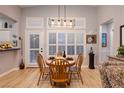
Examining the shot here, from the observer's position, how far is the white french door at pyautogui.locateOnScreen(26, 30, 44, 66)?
9.09 metres

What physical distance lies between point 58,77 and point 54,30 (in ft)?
15.6

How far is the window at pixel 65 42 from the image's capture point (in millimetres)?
9102

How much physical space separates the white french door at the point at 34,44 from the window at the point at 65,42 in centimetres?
41

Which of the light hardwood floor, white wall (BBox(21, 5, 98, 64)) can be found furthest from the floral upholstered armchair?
white wall (BBox(21, 5, 98, 64))

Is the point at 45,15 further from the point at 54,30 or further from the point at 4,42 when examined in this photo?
the point at 4,42

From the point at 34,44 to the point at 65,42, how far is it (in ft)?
5.14

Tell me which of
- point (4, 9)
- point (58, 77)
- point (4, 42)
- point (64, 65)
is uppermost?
point (4, 9)

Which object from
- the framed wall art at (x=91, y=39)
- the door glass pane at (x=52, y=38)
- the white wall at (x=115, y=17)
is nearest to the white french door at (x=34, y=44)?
the door glass pane at (x=52, y=38)

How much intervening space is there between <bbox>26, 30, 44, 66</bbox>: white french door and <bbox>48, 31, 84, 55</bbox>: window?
41 cm

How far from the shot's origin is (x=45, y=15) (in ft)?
29.7

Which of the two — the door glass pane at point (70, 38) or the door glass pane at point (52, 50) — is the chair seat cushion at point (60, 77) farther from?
the door glass pane at point (70, 38)

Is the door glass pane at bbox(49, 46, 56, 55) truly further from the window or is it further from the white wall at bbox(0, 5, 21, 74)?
the white wall at bbox(0, 5, 21, 74)

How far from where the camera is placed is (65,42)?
9164 millimetres
